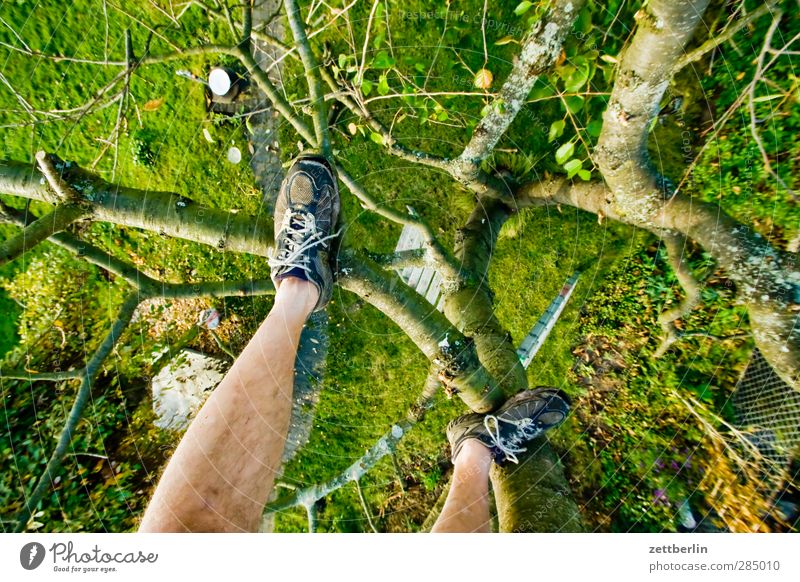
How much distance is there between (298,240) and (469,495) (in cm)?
130

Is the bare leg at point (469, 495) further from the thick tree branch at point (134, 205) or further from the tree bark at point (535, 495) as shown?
the thick tree branch at point (134, 205)

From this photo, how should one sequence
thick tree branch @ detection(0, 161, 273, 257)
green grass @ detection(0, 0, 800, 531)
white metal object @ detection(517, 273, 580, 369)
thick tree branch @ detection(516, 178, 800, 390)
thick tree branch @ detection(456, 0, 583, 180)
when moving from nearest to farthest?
1. thick tree branch @ detection(456, 0, 583, 180)
2. thick tree branch @ detection(516, 178, 800, 390)
3. thick tree branch @ detection(0, 161, 273, 257)
4. green grass @ detection(0, 0, 800, 531)
5. white metal object @ detection(517, 273, 580, 369)

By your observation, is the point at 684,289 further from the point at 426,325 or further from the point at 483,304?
the point at 426,325

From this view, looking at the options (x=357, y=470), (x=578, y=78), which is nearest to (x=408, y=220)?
(x=578, y=78)

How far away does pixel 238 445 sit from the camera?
4.41 ft

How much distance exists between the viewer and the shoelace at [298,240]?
1.55 m

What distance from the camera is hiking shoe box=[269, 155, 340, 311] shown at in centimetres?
156

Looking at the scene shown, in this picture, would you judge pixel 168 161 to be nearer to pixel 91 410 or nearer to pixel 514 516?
pixel 91 410

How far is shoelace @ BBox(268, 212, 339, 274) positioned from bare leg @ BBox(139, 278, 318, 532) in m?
0.09
